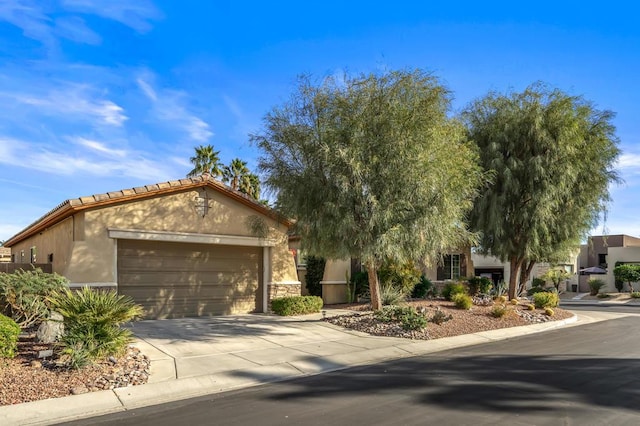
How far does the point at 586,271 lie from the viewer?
141 ft

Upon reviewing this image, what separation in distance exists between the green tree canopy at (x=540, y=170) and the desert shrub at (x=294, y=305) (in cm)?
740

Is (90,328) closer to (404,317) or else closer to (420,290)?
(404,317)

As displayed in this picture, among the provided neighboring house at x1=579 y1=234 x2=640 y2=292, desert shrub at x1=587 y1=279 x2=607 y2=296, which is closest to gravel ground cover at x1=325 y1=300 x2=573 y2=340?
desert shrub at x1=587 y1=279 x2=607 y2=296

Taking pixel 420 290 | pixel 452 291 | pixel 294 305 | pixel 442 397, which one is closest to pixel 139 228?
pixel 294 305

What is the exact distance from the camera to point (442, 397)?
7262mm

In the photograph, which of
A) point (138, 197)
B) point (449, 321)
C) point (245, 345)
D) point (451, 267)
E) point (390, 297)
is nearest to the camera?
point (245, 345)

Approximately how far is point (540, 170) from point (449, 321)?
677 cm

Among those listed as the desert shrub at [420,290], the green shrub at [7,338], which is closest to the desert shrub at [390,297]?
the desert shrub at [420,290]

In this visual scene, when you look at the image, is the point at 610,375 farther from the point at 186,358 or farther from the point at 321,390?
the point at 186,358

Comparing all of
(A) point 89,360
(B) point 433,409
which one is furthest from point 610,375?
(A) point 89,360

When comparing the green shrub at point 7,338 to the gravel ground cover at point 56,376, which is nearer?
the gravel ground cover at point 56,376

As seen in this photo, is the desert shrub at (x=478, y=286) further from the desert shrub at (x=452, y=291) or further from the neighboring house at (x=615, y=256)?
the neighboring house at (x=615, y=256)

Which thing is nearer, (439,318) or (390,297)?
(439,318)

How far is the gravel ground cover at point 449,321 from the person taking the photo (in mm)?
13328
